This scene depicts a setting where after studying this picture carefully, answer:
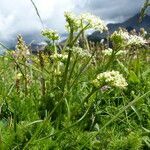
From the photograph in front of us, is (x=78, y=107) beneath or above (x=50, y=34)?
beneath

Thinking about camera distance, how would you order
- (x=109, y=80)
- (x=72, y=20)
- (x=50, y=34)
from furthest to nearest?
(x=50, y=34), (x=72, y=20), (x=109, y=80)

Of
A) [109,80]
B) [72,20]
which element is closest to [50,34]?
[72,20]

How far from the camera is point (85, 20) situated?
344 centimetres

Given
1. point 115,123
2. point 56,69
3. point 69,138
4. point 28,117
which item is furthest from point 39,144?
point 56,69

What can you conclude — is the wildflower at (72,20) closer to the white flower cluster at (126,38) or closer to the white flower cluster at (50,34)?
the white flower cluster at (126,38)

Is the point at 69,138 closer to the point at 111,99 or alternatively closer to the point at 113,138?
the point at 113,138

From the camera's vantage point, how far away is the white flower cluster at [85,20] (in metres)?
3.41

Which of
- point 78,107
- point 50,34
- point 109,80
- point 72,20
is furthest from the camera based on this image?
point 50,34

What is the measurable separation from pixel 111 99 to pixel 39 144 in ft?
4.59

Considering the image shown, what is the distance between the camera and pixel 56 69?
4.37 m

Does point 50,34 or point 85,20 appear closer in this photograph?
point 85,20

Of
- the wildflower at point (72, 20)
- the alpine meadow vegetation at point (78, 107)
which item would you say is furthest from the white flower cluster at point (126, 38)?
the wildflower at point (72, 20)

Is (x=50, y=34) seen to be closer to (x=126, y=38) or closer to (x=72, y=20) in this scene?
(x=72, y=20)

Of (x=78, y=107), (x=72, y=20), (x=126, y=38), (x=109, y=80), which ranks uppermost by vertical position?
(x=72, y=20)
